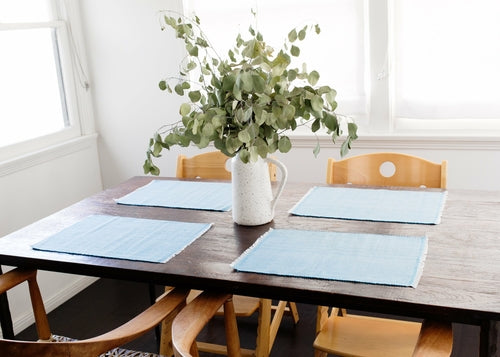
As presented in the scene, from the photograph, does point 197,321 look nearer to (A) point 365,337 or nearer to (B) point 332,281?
(B) point 332,281

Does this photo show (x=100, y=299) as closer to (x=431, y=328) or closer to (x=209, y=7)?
(x=209, y=7)

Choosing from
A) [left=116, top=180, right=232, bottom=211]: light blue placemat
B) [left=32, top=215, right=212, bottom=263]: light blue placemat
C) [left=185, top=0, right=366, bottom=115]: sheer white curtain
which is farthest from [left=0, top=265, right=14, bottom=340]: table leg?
[left=185, top=0, right=366, bottom=115]: sheer white curtain

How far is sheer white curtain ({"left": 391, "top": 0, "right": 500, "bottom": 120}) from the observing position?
299cm

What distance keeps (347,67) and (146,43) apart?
1220 millimetres

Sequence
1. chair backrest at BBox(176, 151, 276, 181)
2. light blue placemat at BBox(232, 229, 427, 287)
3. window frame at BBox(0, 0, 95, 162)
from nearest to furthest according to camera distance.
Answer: light blue placemat at BBox(232, 229, 427, 287) → chair backrest at BBox(176, 151, 276, 181) → window frame at BBox(0, 0, 95, 162)

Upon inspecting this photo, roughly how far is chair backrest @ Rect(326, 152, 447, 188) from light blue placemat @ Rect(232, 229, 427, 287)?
2.27ft

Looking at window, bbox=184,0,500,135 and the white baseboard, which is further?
the white baseboard

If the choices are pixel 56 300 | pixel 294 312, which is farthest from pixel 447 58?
pixel 56 300

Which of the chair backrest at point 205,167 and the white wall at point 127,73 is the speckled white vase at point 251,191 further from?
the white wall at point 127,73

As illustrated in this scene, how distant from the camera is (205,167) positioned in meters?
2.89

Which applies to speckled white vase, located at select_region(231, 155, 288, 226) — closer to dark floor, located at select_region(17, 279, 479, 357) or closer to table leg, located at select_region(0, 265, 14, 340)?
table leg, located at select_region(0, 265, 14, 340)

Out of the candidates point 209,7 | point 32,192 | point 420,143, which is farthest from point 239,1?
point 32,192

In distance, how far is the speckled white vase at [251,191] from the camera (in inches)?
80.6

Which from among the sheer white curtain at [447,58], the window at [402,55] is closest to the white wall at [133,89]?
the window at [402,55]
